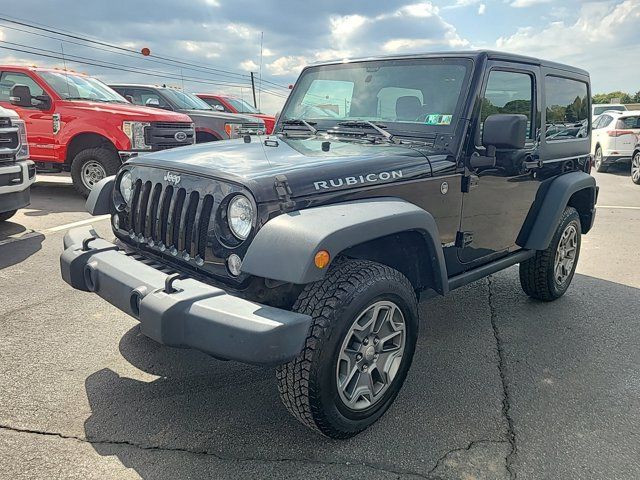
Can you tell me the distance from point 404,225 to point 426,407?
1.06 metres

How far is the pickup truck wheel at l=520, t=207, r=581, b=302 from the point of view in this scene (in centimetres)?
426

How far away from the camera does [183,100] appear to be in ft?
37.1

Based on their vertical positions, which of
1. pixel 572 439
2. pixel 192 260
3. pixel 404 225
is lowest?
pixel 572 439

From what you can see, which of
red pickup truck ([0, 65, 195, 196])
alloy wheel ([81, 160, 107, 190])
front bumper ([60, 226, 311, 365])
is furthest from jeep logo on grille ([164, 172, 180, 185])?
alloy wheel ([81, 160, 107, 190])

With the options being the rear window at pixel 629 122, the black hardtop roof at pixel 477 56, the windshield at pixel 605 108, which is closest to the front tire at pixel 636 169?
the rear window at pixel 629 122

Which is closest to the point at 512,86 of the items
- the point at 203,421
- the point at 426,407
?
the point at 426,407

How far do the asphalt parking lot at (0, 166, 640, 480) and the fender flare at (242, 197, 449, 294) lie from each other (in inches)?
36.7

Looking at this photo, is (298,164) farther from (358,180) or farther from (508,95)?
(508,95)

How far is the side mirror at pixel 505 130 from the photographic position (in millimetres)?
3008

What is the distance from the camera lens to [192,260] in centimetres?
260

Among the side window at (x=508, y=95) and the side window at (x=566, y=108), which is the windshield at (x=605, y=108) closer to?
the side window at (x=566, y=108)

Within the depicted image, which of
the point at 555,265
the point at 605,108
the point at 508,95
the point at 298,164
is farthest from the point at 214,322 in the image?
the point at 605,108

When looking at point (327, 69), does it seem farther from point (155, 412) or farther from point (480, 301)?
point (155, 412)

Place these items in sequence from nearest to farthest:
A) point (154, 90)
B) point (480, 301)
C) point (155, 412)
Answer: point (155, 412) → point (480, 301) → point (154, 90)
